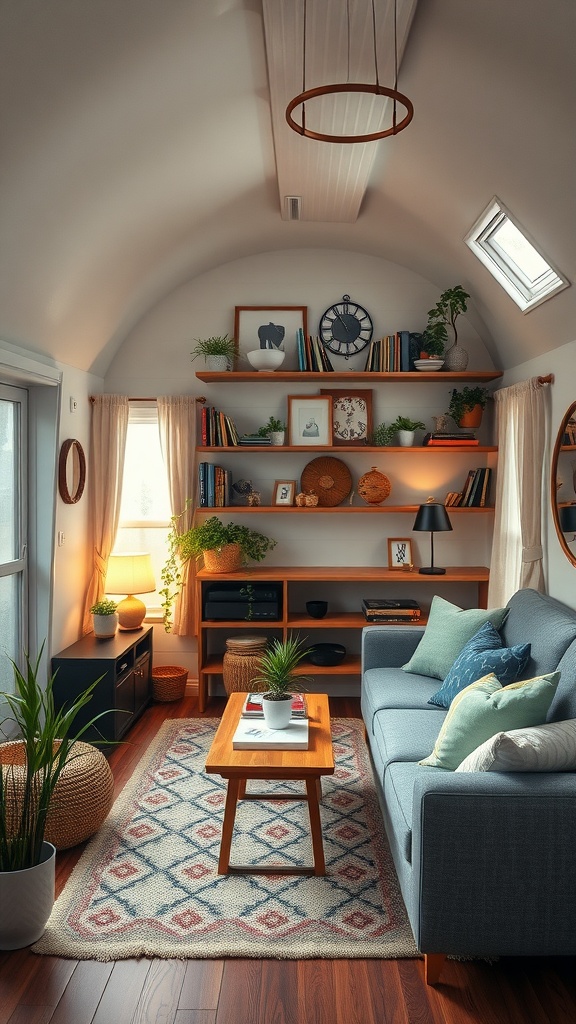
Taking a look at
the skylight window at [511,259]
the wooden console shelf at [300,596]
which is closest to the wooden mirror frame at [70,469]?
the wooden console shelf at [300,596]

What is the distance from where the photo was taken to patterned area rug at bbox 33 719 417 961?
2562mm

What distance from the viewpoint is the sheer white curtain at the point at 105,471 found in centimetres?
526

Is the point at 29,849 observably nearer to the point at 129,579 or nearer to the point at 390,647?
the point at 390,647

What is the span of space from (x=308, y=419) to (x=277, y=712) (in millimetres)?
2500

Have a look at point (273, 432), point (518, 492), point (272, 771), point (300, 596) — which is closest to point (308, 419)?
point (273, 432)

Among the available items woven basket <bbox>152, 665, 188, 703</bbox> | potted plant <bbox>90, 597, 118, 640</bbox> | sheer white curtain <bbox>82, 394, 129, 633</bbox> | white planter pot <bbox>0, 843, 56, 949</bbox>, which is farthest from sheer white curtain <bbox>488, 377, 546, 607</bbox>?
white planter pot <bbox>0, 843, 56, 949</bbox>

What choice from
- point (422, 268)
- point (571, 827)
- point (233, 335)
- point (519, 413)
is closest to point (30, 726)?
point (571, 827)

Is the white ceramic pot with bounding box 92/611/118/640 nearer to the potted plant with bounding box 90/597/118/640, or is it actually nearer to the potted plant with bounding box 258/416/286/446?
the potted plant with bounding box 90/597/118/640

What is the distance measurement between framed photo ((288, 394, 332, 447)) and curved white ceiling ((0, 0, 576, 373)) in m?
1.09

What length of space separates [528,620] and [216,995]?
6.69ft

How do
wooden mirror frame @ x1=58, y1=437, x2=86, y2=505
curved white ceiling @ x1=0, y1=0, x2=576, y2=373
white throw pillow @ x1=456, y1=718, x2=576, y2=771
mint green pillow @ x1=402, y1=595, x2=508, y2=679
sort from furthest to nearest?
wooden mirror frame @ x1=58, y1=437, x2=86, y2=505, mint green pillow @ x1=402, y1=595, x2=508, y2=679, curved white ceiling @ x1=0, y1=0, x2=576, y2=373, white throw pillow @ x1=456, y1=718, x2=576, y2=771

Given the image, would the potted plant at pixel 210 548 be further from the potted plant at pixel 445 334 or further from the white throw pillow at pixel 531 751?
the white throw pillow at pixel 531 751

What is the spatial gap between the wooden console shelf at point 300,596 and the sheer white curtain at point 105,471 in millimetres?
713

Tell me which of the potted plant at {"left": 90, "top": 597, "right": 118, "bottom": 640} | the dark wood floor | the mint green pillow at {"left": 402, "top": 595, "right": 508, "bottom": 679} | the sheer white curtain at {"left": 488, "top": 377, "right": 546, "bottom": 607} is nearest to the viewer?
the dark wood floor
